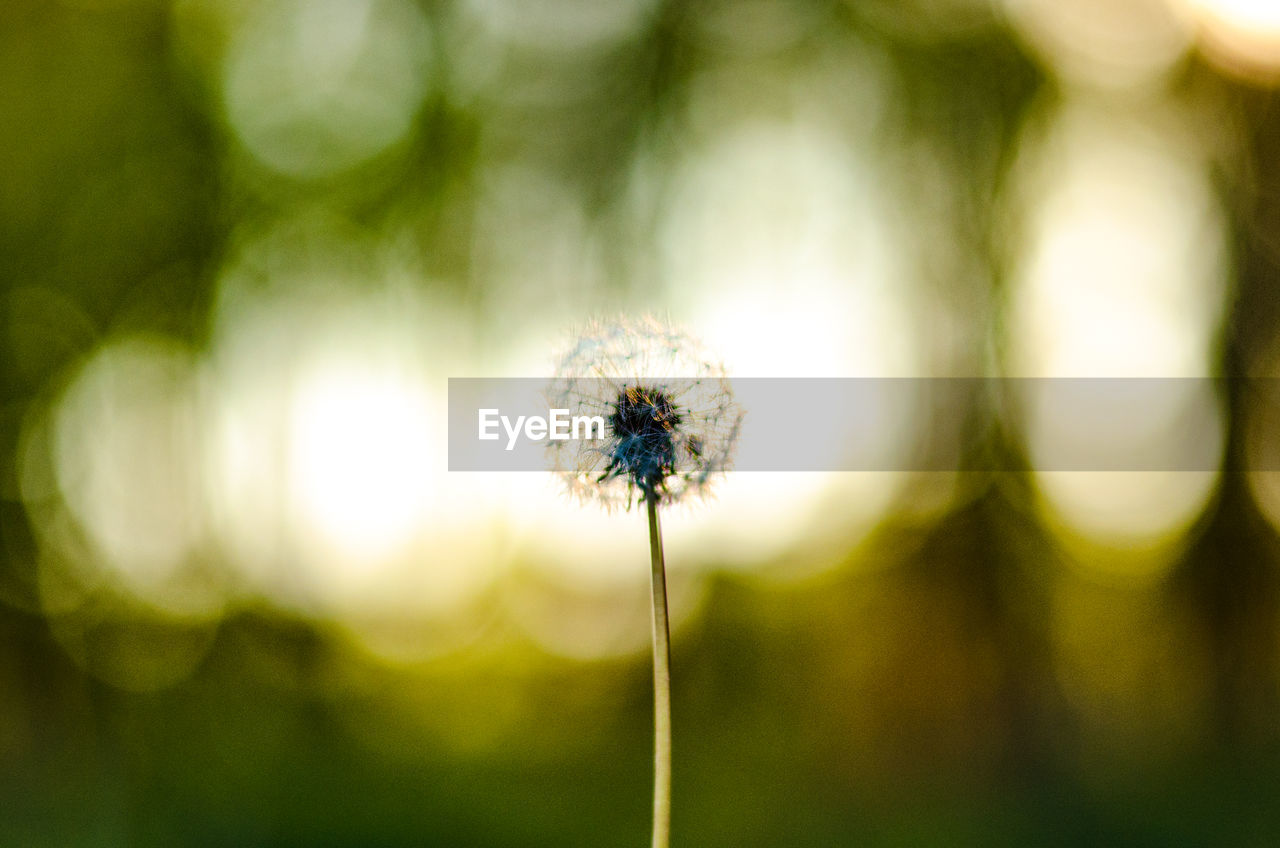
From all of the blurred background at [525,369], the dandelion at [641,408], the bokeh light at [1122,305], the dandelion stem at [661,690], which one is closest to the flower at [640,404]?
the dandelion at [641,408]

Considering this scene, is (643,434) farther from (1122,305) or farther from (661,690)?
(1122,305)

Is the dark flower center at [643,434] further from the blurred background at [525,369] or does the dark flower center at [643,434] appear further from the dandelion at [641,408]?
the blurred background at [525,369]

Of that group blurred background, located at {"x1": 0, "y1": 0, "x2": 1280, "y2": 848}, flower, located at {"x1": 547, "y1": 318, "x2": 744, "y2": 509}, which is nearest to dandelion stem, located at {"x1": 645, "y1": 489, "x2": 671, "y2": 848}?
flower, located at {"x1": 547, "y1": 318, "x2": 744, "y2": 509}

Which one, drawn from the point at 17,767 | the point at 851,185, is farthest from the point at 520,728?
the point at 851,185

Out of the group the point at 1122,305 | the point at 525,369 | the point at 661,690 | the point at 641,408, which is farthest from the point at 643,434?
the point at 1122,305

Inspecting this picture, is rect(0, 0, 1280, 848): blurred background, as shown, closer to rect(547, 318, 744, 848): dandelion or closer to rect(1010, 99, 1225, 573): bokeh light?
rect(1010, 99, 1225, 573): bokeh light

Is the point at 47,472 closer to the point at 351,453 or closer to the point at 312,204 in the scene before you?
the point at 351,453

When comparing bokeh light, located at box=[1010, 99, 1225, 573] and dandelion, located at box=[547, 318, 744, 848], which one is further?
bokeh light, located at box=[1010, 99, 1225, 573]
